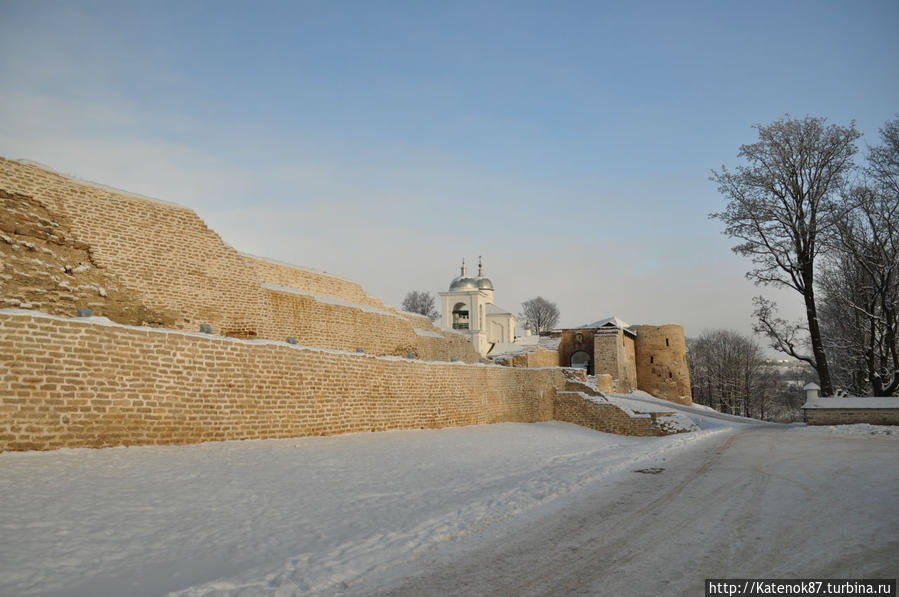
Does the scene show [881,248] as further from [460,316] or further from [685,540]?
[460,316]

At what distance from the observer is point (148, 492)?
21.2ft

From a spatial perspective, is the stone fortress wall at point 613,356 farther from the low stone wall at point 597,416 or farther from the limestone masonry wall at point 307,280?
the limestone masonry wall at point 307,280

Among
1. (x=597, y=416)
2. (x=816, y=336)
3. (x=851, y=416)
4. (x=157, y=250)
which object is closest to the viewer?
(x=157, y=250)

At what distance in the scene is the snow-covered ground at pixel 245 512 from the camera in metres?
4.28

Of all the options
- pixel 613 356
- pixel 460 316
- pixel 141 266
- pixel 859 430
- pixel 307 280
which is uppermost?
pixel 460 316

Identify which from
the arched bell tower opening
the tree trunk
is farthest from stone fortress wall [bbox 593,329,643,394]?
the tree trunk

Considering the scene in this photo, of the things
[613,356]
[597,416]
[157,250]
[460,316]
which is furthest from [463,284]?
[157,250]

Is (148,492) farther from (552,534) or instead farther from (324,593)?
(552,534)

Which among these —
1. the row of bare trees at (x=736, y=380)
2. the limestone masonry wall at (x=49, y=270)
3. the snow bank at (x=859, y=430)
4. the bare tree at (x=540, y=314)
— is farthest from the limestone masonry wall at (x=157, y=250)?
the bare tree at (x=540, y=314)

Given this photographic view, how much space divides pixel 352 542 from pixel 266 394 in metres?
6.29

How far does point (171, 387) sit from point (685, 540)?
7963mm

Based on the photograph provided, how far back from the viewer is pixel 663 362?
1828 inches

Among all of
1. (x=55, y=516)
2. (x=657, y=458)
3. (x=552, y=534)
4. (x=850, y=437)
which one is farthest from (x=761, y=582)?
(x=850, y=437)

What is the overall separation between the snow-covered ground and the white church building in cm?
3992
